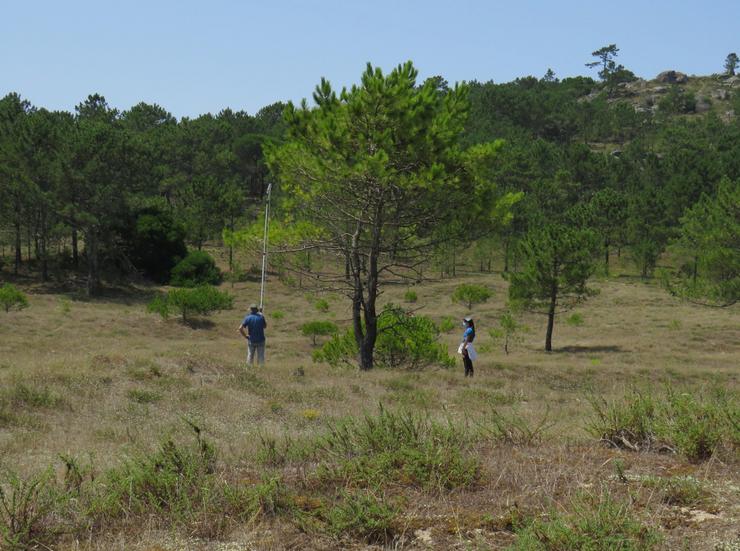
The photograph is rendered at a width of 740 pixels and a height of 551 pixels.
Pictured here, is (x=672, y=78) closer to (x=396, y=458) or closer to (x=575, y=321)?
(x=575, y=321)

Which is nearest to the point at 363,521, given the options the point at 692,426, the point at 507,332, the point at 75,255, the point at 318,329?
the point at 692,426

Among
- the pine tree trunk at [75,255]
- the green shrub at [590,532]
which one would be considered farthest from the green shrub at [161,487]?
the pine tree trunk at [75,255]

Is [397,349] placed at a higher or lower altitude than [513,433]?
lower

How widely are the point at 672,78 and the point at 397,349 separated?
177 m

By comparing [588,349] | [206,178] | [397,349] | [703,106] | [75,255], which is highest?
[703,106]

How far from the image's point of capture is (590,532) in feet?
11.5

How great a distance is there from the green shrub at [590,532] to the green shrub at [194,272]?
47241mm

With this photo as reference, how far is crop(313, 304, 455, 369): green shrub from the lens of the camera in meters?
18.4

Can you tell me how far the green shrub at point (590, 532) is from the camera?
3.36 m

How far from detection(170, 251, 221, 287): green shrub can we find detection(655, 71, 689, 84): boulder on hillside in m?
152

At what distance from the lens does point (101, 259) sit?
158 ft

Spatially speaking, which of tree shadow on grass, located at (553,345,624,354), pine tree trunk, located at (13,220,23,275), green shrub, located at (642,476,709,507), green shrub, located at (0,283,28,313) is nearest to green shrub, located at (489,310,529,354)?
tree shadow on grass, located at (553,345,624,354)

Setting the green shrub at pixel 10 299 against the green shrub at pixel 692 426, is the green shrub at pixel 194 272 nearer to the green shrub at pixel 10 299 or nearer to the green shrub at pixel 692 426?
the green shrub at pixel 10 299

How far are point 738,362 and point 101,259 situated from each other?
41147mm
